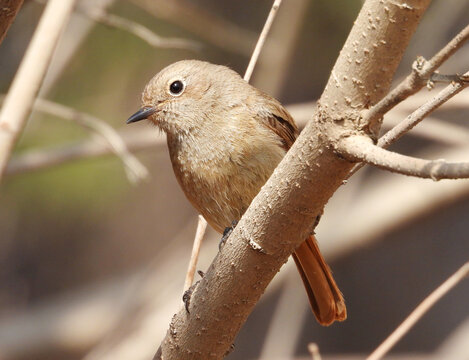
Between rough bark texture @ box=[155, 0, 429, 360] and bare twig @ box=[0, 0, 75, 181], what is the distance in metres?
0.74

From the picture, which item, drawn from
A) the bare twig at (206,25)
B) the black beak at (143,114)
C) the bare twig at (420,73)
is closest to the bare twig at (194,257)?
the black beak at (143,114)

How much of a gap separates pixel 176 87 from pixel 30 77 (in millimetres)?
1270

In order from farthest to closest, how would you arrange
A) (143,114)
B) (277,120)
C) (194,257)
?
(143,114) → (277,120) → (194,257)

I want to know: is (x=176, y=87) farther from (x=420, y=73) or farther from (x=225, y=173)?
(x=420, y=73)

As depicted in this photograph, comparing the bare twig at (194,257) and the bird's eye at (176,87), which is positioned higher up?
the bird's eye at (176,87)

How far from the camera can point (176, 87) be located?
3.71 metres

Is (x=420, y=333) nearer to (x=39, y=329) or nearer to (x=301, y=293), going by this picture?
(x=301, y=293)

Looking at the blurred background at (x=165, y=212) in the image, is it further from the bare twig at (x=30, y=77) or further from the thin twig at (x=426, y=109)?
the thin twig at (x=426, y=109)

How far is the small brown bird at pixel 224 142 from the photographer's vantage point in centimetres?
311

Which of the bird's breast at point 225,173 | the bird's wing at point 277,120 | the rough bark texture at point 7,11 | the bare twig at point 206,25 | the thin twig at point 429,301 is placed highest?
the bare twig at point 206,25

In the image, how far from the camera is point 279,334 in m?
4.93

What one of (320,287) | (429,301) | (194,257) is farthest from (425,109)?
(320,287)

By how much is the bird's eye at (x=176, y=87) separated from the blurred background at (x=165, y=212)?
21.4 inches

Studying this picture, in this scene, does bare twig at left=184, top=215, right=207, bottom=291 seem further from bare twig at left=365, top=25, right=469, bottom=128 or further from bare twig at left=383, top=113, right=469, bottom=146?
bare twig at left=383, top=113, right=469, bottom=146
